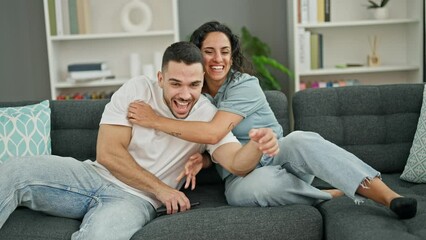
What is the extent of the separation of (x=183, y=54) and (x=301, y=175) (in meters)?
0.64

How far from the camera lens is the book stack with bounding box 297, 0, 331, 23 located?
422 cm

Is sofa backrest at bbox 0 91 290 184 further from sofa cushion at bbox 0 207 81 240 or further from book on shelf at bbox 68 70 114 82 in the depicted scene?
book on shelf at bbox 68 70 114 82

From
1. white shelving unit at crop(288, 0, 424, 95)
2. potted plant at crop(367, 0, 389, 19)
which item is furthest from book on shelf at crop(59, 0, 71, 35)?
potted plant at crop(367, 0, 389, 19)

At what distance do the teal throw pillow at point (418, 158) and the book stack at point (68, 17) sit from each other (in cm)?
258

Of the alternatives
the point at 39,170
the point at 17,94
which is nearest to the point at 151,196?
the point at 39,170

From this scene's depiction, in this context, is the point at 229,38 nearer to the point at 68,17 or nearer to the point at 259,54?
the point at 259,54

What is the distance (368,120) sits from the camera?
2707mm

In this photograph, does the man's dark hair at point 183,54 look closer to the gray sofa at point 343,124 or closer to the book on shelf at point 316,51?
the gray sofa at point 343,124

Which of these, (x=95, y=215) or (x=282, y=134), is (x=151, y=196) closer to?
(x=95, y=215)

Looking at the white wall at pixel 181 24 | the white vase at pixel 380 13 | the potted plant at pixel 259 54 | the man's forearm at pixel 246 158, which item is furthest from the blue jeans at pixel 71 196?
the white vase at pixel 380 13

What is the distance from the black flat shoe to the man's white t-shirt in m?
0.67

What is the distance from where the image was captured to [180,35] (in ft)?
15.1

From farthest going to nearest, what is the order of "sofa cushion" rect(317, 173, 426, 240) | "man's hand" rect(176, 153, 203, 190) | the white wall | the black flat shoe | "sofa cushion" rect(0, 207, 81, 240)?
the white wall < "man's hand" rect(176, 153, 203, 190) < "sofa cushion" rect(0, 207, 81, 240) < the black flat shoe < "sofa cushion" rect(317, 173, 426, 240)

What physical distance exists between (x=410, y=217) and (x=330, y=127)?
0.74m
